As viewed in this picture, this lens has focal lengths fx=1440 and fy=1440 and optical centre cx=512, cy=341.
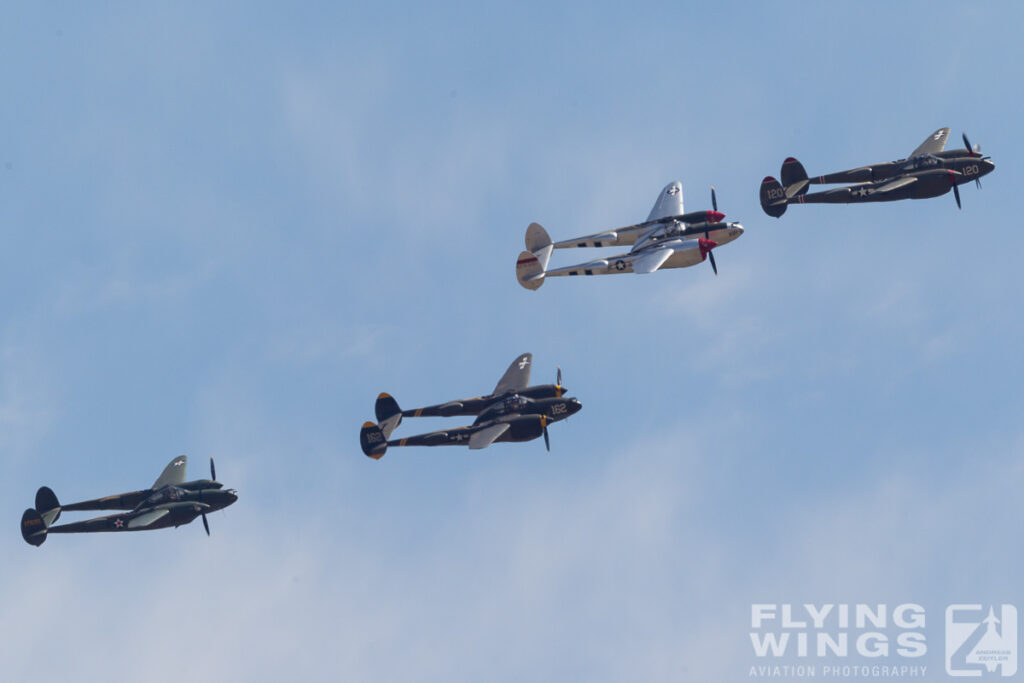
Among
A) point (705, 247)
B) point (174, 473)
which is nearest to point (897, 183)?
point (705, 247)

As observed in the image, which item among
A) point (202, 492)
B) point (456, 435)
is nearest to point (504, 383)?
point (456, 435)

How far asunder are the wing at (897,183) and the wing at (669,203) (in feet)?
72.0

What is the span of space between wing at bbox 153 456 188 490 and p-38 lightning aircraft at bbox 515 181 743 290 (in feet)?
129

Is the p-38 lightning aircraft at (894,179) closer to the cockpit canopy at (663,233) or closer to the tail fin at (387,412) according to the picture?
the cockpit canopy at (663,233)

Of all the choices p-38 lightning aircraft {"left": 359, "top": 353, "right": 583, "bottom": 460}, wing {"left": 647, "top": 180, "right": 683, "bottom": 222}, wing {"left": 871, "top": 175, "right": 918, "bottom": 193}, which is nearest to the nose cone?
p-38 lightning aircraft {"left": 359, "top": 353, "right": 583, "bottom": 460}

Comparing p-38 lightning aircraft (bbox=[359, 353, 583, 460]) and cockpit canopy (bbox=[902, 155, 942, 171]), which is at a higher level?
cockpit canopy (bbox=[902, 155, 942, 171])

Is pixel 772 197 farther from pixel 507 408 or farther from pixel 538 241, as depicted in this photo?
pixel 507 408

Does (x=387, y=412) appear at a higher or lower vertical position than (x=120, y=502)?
higher

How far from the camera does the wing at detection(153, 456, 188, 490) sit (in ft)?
474

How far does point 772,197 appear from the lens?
151 metres

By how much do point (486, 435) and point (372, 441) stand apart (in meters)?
13.9

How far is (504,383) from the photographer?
145875mm

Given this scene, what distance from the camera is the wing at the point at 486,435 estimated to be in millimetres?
134500

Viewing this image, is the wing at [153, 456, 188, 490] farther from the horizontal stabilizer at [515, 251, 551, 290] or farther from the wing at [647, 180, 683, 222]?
the wing at [647, 180, 683, 222]
